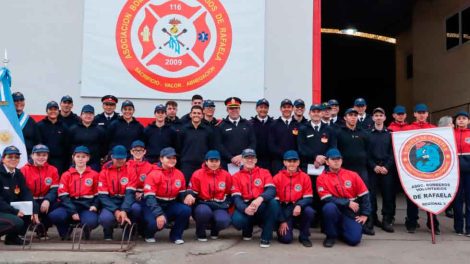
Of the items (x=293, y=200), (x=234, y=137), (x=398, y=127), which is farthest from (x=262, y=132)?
(x=398, y=127)

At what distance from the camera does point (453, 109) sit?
1279 cm

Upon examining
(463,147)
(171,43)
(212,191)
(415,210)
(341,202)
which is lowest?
(415,210)

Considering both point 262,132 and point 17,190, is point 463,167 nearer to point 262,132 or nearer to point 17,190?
point 262,132

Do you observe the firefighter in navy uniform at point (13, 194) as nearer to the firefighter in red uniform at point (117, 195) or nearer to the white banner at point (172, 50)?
the firefighter in red uniform at point (117, 195)

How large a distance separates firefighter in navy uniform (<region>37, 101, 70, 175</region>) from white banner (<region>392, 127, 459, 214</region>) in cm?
477

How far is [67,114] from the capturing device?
675 centimetres

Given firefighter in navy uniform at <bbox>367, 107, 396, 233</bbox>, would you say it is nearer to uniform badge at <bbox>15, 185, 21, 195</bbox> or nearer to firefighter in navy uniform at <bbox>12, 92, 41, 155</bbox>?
uniform badge at <bbox>15, 185, 21, 195</bbox>

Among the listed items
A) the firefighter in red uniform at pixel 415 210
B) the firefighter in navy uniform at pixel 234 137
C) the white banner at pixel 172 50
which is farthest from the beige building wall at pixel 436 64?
the firefighter in navy uniform at pixel 234 137

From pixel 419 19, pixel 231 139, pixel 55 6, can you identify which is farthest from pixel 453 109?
pixel 55 6

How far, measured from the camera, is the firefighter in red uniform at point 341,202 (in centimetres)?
558

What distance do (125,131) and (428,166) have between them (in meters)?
4.31

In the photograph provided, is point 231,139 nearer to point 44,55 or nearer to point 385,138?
point 385,138

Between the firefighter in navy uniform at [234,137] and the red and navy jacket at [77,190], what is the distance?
72.4 inches

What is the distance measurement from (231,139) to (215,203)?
1.12m
